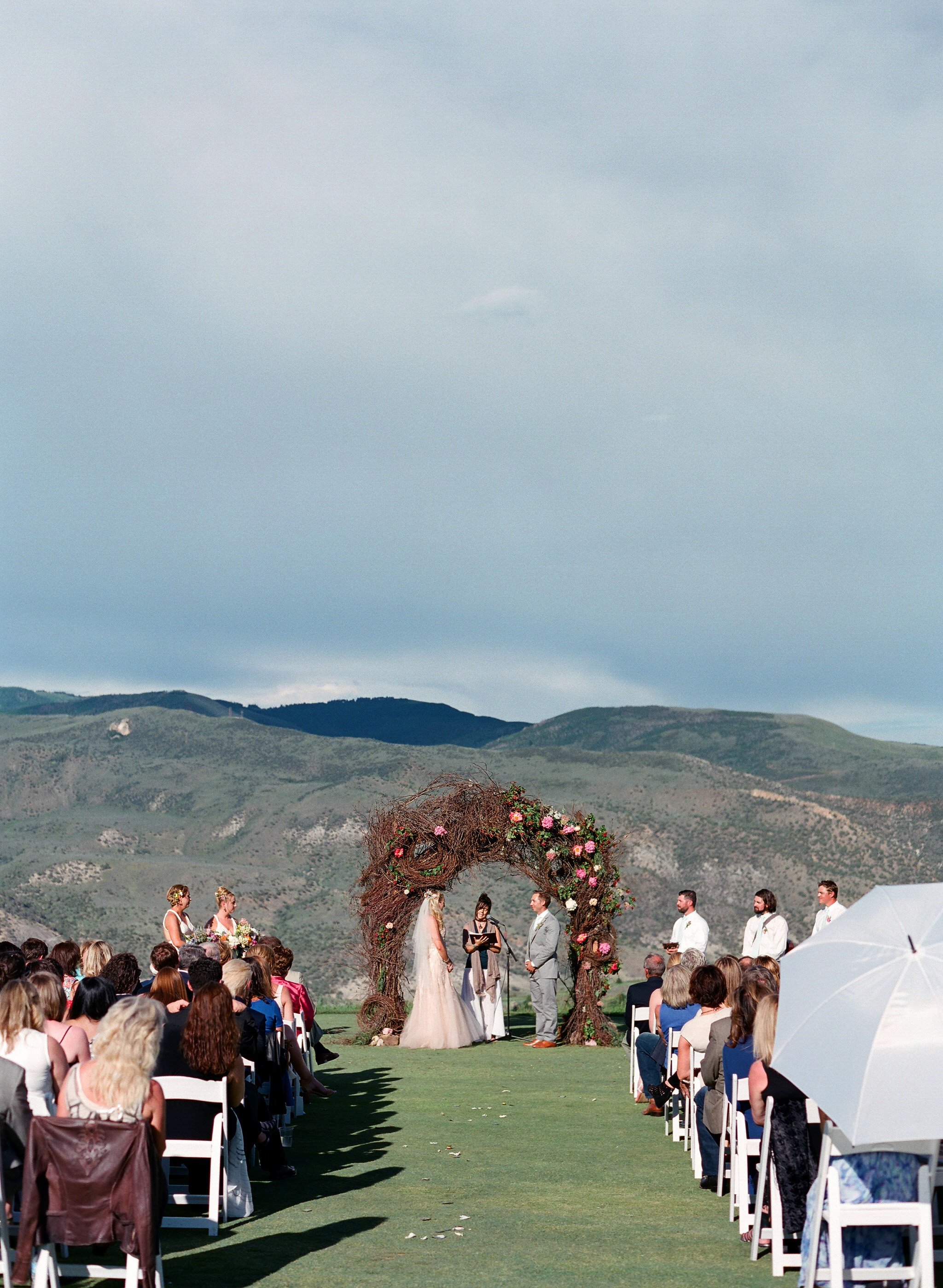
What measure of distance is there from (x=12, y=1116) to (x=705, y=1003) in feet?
14.0

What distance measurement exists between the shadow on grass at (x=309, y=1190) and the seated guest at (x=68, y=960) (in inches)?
77.9

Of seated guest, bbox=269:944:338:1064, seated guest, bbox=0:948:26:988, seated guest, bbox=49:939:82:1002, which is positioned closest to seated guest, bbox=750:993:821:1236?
seated guest, bbox=0:948:26:988

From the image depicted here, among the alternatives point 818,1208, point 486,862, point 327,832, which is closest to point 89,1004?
point 818,1208

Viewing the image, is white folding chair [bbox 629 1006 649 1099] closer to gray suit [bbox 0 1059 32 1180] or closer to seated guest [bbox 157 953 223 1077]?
seated guest [bbox 157 953 223 1077]

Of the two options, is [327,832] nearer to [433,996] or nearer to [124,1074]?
[433,996]

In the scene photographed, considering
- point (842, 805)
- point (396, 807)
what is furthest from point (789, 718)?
point (396, 807)

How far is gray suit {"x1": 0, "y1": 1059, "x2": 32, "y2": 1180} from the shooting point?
5676mm

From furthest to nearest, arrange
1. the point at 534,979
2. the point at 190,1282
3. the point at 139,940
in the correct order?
the point at 139,940, the point at 534,979, the point at 190,1282

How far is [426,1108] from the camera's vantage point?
11648 mm

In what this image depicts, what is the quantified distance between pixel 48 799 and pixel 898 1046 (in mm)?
71116

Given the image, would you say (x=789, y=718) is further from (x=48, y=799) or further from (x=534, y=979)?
(x=534, y=979)

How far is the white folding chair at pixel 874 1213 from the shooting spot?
17.4 feet

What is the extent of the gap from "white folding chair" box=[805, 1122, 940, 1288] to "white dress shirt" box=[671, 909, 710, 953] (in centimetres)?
881

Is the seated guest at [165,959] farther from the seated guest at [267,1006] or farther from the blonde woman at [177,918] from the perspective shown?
the blonde woman at [177,918]
